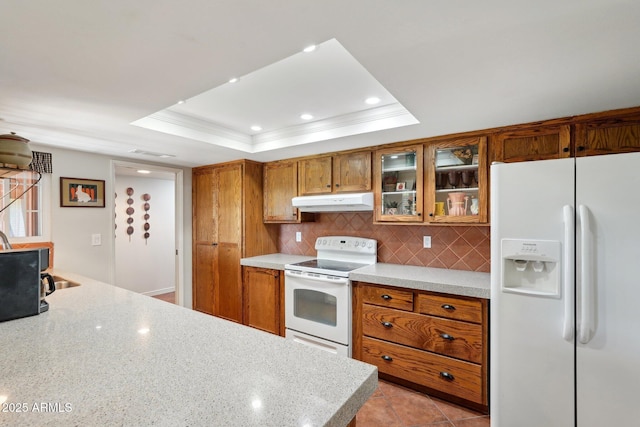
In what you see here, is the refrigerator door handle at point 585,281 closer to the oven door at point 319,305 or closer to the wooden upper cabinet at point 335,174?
the oven door at point 319,305

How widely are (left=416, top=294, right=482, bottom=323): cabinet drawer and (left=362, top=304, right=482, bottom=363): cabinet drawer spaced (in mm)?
41

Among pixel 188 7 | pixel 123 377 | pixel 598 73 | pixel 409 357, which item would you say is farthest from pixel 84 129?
pixel 598 73

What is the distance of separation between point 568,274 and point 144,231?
221 inches

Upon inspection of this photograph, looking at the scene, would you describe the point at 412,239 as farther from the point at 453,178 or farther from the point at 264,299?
the point at 264,299

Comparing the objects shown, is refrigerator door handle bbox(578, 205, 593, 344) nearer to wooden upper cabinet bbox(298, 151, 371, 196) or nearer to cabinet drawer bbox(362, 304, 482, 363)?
cabinet drawer bbox(362, 304, 482, 363)

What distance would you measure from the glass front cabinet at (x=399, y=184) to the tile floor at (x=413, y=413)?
1.42m

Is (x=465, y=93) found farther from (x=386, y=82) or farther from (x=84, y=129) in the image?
(x=84, y=129)

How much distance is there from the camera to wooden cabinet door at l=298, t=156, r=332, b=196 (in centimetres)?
322

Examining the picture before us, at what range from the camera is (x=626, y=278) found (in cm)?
147

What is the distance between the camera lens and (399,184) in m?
2.82

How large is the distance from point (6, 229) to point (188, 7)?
10.1 ft

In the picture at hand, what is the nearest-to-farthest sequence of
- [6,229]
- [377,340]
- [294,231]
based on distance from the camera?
[377,340] → [6,229] → [294,231]

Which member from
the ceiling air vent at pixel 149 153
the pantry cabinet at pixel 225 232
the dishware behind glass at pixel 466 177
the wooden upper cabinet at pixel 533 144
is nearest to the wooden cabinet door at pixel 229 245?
the pantry cabinet at pixel 225 232

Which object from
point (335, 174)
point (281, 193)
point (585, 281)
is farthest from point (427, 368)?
point (281, 193)
